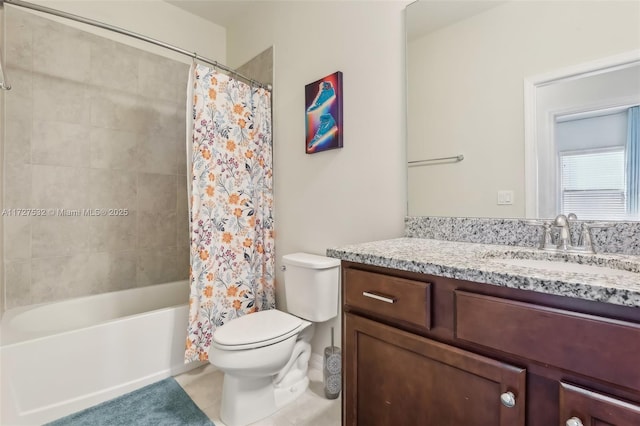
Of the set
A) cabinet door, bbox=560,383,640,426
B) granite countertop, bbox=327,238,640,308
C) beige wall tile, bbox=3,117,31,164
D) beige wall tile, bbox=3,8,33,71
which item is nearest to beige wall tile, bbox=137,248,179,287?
beige wall tile, bbox=3,117,31,164

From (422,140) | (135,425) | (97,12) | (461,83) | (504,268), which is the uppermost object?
(97,12)

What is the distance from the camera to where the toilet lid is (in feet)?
4.71

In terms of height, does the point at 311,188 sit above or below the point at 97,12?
below

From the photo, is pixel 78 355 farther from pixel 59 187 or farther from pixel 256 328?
pixel 59 187

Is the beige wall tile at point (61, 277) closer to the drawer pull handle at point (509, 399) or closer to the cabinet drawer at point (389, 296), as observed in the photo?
the cabinet drawer at point (389, 296)

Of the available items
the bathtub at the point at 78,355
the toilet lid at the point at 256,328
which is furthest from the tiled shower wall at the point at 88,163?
the toilet lid at the point at 256,328

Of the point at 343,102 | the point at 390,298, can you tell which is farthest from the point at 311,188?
the point at 390,298

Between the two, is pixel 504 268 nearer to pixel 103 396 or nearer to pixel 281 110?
pixel 281 110

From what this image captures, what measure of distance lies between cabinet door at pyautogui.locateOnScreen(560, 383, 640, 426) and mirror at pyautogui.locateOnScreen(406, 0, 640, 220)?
689 mm

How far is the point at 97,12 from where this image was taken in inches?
83.0

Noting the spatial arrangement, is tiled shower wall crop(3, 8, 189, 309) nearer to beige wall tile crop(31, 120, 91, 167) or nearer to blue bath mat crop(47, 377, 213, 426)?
beige wall tile crop(31, 120, 91, 167)

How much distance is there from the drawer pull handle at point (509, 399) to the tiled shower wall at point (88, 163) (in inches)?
94.9

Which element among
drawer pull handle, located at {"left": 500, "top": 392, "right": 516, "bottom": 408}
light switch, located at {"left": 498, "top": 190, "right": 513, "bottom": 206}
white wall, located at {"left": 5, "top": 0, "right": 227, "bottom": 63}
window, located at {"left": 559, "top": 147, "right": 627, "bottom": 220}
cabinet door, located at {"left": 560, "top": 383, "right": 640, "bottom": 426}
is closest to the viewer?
cabinet door, located at {"left": 560, "top": 383, "right": 640, "bottom": 426}

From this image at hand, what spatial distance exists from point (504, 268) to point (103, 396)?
1991mm
